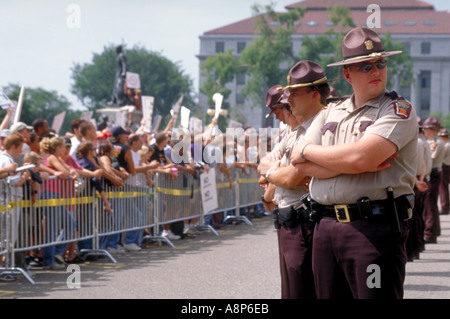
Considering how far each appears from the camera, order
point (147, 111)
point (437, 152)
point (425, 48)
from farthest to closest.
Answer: point (425, 48) → point (147, 111) → point (437, 152)

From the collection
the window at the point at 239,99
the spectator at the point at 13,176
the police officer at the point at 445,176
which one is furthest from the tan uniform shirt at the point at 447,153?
the window at the point at 239,99

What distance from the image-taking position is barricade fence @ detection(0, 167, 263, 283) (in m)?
10.4

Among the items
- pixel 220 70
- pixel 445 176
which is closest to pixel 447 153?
pixel 445 176

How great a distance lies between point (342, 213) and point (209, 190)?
1270 centimetres

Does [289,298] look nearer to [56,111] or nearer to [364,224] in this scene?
[364,224]

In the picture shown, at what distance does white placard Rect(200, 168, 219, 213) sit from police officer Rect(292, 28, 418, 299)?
12.0m

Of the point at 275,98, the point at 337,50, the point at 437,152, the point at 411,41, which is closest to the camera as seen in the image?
the point at 275,98

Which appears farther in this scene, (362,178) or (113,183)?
(113,183)

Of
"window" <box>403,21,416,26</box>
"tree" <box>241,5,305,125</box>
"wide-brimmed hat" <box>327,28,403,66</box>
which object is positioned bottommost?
"wide-brimmed hat" <box>327,28,403,66</box>

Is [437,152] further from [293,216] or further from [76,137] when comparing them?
[293,216]

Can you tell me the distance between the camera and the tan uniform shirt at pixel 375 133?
4.61 metres

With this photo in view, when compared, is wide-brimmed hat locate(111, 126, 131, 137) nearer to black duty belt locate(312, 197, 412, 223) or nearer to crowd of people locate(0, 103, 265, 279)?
crowd of people locate(0, 103, 265, 279)

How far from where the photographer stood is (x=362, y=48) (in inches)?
187

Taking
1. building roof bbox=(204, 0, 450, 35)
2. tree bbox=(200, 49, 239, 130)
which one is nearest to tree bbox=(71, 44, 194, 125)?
tree bbox=(200, 49, 239, 130)
